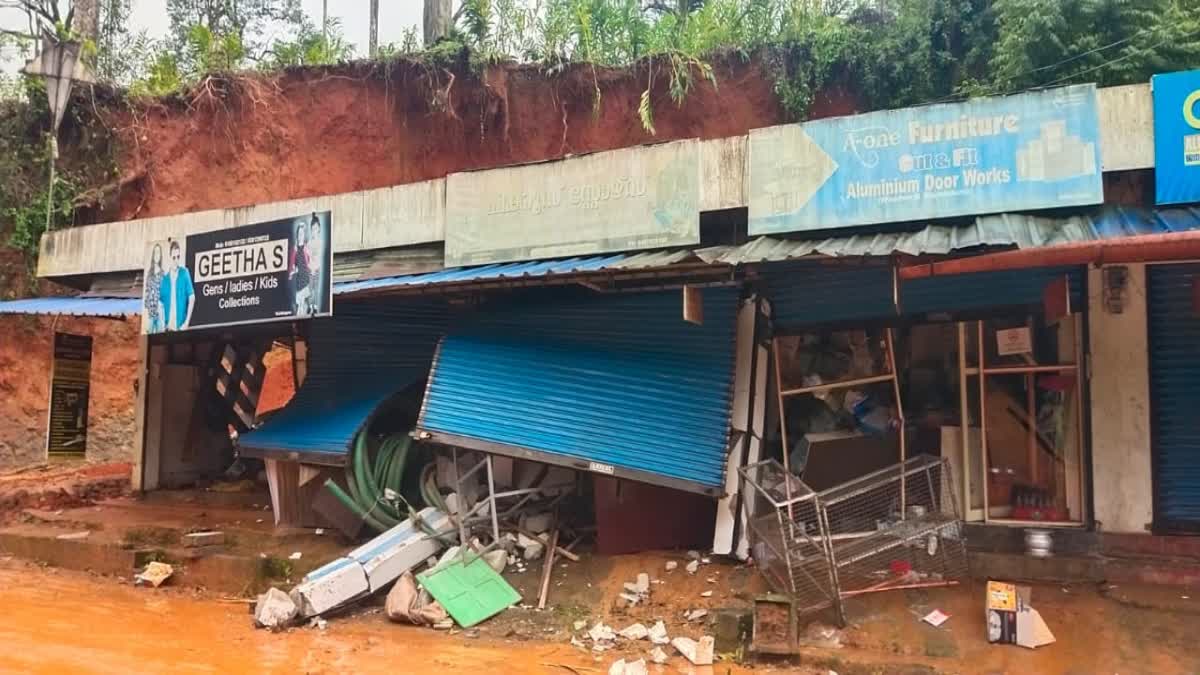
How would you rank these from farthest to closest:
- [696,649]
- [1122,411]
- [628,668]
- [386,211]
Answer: [386,211] → [1122,411] → [696,649] → [628,668]

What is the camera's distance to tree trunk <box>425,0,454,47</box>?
55.4 ft

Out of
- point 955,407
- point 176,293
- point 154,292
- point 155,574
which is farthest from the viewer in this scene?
point 154,292

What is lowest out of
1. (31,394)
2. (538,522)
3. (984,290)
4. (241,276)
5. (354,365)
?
(538,522)

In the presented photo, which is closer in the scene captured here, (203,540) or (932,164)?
(932,164)

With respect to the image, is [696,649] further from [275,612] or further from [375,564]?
[275,612]

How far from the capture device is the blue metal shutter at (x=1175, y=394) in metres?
7.01

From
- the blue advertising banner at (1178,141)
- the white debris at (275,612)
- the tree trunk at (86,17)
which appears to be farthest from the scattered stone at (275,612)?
the tree trunk at (86,17)

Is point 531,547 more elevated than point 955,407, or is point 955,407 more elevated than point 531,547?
point 955,407

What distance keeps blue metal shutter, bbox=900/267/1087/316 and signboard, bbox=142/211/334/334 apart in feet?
19.8

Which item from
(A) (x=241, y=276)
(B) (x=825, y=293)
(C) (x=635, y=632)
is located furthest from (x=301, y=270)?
(B) (x=825, y=293)

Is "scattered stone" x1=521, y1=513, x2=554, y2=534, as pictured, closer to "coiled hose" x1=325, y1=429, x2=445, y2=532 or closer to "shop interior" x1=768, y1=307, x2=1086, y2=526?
"coiled hose" x1=325, y1=429, x2=445, y2=532

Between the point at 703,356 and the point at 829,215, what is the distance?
1833mm

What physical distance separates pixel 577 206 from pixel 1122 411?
5.65 metres

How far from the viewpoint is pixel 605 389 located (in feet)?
27.8
